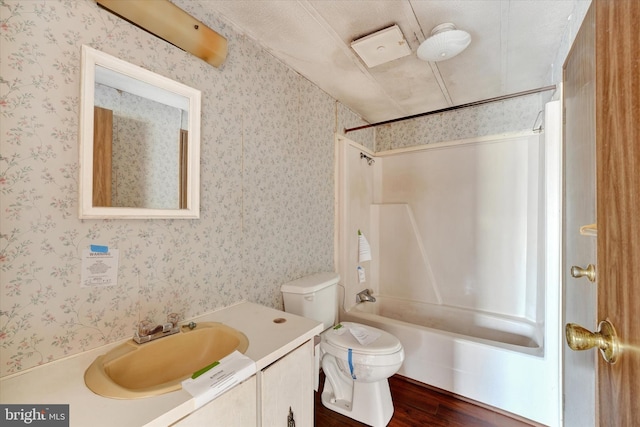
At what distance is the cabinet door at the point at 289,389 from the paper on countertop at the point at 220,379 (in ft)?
0.28

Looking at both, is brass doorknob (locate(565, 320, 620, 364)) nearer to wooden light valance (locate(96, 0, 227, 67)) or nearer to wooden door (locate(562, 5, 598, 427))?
wooden door (locate(562, 5, 598, 427))

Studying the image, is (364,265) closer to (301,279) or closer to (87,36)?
(301,279)

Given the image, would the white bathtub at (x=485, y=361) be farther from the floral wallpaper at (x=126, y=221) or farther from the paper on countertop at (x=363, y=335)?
the floral wallpaper at (x=126, y=221)

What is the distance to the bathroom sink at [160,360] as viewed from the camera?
71 centimetres

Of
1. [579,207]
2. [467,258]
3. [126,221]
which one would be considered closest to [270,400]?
[126,221]

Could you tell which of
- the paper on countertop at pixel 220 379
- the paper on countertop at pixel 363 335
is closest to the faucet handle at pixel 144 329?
the paper on countertop at pixel 220 379

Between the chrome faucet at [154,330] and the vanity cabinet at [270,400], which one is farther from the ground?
the chrome faucet at [154,330]

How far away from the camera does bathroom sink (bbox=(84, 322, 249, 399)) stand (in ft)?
2.32

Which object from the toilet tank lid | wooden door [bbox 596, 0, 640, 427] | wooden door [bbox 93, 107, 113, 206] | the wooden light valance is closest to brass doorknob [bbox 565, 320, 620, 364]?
wooden door [bbox 596, 0, 640, 427]

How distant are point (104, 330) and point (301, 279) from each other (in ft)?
3.44

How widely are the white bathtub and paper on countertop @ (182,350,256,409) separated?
1408mm

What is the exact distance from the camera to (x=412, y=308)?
252cm

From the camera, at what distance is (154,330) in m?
0.96

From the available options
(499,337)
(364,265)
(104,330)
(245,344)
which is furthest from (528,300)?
(104,330)
